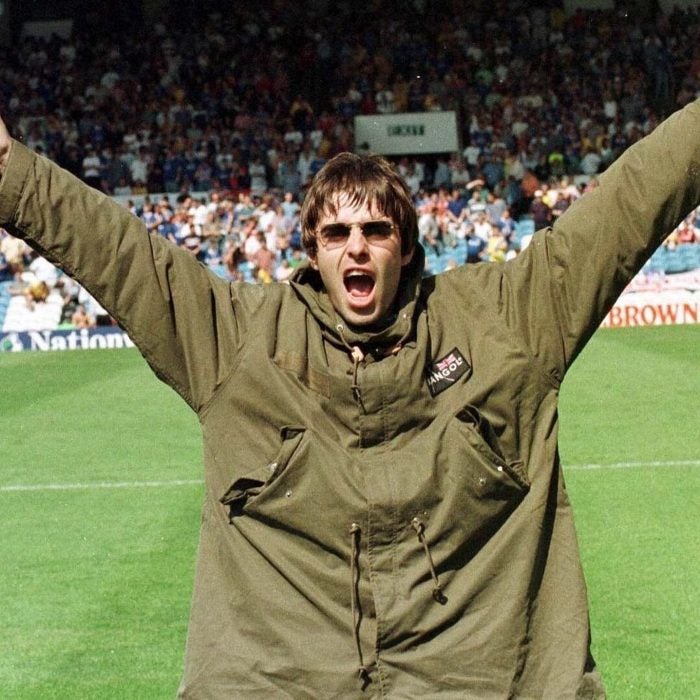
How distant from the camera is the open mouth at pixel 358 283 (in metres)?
3.14

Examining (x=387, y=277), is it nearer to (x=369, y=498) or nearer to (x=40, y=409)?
(x=369, y=498)

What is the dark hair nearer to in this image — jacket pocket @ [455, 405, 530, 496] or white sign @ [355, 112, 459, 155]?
jacket pocket @ [455, 405, 530, 496]

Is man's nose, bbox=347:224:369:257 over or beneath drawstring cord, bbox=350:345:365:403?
over

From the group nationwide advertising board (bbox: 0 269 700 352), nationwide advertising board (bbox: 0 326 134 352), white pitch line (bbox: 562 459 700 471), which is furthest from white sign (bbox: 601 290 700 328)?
white pitch line (bbox: 562 459 700 471)

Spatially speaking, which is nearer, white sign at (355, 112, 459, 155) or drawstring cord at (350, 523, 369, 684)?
drawstring cord at (350, 523, 369, 684)

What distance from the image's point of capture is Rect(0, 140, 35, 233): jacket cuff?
2.92 m

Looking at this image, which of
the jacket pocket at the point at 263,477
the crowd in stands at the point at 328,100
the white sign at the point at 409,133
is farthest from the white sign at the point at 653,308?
the jacket pocket at the point at 263,477

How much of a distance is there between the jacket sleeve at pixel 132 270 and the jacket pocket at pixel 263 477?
21 centimetres

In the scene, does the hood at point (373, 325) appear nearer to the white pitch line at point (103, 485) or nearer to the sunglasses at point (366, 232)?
the sunglasses at point (366, 232)

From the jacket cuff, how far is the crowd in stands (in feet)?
79.5

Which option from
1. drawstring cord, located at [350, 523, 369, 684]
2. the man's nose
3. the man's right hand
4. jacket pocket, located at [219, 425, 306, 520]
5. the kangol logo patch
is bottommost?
drawstring cord, located at [350, 523, 369, 684]

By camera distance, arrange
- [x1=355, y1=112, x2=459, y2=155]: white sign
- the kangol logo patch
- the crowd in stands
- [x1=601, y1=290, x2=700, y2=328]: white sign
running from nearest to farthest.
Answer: the kangol logo patch
[x1=601, y1=290, x2=700, y2=328]: white sign
the crowd in stands
[x1=355, y1=112, x2=459, y2=155]: white sign

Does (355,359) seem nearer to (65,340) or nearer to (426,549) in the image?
(426,549)

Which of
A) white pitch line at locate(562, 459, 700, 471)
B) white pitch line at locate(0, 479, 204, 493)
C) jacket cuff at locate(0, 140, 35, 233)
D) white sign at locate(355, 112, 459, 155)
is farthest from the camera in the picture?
white sign at locate(355, 112, 459, 155)
